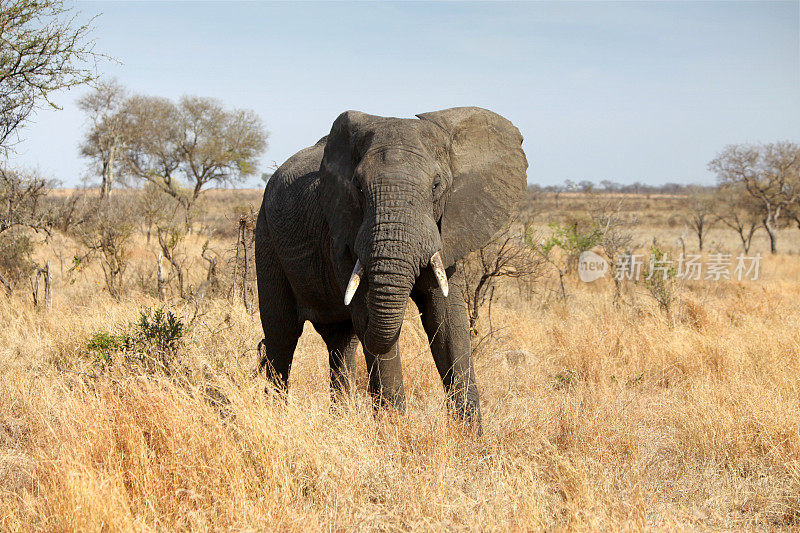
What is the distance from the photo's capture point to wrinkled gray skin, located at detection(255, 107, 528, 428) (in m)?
3.68

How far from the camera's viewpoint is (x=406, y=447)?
3.98 meters

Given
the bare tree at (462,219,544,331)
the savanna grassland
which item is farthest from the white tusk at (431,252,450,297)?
the bare tree at (462,219,544,331)

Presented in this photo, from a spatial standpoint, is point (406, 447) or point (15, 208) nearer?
point (406, 447)

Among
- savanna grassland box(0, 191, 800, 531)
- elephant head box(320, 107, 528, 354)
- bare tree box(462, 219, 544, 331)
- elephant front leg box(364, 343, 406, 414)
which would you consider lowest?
savanna grassland box(0, 191, 800, 531)

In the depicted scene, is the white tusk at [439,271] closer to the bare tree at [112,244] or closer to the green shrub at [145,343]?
the green shrub at [145,343]

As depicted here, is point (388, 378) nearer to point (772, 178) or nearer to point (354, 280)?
point (354, 280)

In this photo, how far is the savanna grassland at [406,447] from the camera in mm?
3238

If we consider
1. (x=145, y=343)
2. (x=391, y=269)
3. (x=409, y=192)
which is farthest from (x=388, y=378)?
(x=145, y=343)

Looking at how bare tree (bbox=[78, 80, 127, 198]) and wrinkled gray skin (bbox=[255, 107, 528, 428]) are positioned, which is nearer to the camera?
wrinkled gray skin (bbox=[255, 107, 528, 428])

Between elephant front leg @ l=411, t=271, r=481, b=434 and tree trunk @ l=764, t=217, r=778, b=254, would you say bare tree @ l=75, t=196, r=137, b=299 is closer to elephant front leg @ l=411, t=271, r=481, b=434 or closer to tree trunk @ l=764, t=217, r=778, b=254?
elephant front leg @ l=411, t=271, r=481, b=434

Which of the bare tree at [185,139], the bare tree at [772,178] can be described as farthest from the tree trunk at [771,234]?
the bare tree at [185,139]

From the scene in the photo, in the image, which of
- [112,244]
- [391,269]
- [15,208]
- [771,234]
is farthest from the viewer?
[771,234]

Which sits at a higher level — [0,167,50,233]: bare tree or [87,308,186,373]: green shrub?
[0,167,50,233]: bare tree

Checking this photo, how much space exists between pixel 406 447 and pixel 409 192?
57.6 inches
